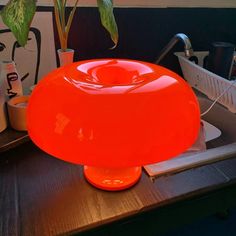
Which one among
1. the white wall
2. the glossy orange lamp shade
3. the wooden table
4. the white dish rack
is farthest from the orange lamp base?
the white wall

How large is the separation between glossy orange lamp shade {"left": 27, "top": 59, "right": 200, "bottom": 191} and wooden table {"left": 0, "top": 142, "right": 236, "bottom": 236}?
0.44ft

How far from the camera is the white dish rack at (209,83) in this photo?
80 cm

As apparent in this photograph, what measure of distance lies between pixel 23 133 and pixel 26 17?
306 millimetres

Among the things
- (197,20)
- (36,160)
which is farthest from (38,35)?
(197,20)

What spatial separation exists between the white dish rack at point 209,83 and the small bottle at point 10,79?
0.65m

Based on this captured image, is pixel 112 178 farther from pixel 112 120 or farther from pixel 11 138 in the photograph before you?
pixel 11 138

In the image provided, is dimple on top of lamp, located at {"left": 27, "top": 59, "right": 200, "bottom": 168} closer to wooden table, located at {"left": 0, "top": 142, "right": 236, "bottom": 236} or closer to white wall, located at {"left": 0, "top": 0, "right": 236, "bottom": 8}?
wooden table, located at {"left": 0, "top": 142, "right": 236, "bottom": 236}

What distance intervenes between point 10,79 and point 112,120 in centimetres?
44

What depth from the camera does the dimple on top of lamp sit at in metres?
0.36

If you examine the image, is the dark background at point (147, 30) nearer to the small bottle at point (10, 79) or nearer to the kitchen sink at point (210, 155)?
the small bottle at point (10, 79)

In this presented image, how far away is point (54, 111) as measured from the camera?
15.0 inches

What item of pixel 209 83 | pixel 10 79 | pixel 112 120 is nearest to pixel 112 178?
pixel 112 120

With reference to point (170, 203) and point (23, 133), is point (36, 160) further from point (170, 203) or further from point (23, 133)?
point (170, 203)

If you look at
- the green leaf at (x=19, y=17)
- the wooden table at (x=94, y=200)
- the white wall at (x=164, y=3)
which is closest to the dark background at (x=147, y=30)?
the white wall at (x=164, y=3)
